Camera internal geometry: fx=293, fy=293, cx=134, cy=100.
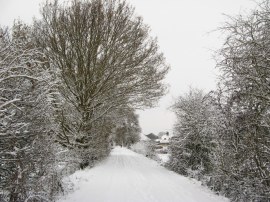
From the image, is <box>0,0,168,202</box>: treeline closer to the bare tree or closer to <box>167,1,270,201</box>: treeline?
the bare tree

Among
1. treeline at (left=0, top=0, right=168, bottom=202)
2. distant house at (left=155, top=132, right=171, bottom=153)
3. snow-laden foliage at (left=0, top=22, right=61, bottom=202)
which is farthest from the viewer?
distant house at (left=155, top=132, right=171, bottom=153)

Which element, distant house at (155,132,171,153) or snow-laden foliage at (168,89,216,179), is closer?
snow-laden foliage at (168,89,216,179)

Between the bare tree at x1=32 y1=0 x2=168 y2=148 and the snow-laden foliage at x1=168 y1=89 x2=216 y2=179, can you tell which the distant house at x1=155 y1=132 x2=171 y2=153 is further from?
the bare tree at x1=32 y1=0 x2=168 y2=148

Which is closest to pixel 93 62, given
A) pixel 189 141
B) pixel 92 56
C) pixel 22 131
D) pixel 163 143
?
pixel 92 56

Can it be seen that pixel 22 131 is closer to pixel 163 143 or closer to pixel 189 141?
pixel 189 141

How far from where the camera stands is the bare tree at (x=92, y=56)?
16625 mm

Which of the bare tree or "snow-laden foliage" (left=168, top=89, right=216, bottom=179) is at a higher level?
the bare tree

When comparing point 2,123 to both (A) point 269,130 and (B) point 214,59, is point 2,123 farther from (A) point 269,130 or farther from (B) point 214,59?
(A) point 269,130

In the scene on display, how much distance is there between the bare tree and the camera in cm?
1662

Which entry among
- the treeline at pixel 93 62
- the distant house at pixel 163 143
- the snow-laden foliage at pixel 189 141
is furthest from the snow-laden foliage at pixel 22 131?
the distant house at pixel 163 143

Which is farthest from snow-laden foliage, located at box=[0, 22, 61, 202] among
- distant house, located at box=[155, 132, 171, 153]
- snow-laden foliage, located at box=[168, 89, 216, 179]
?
distant house, located at box=[155, 132, 171, 153]

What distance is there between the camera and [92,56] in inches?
669

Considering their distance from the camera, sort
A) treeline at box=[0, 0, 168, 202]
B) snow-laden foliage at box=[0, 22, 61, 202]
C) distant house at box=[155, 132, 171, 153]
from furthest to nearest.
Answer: distant house at box=[155, 132, 171, 153]
treeline at box=[0, 0, 168, 202]
snow-laden foliage at box=[0, 22, 61, 202]

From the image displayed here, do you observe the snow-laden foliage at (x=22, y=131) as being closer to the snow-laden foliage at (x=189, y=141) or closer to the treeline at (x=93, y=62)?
the treeline at (x=93, y=62)
